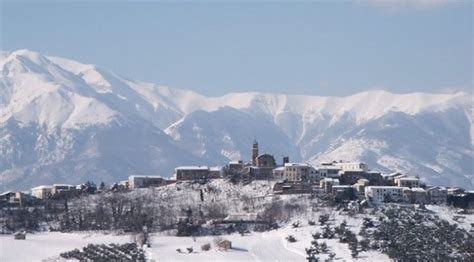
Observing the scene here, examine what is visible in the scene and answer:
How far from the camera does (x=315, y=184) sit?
431 feet

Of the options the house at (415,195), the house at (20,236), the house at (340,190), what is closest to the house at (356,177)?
the house at (415,195)

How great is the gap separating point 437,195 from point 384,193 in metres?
6.19

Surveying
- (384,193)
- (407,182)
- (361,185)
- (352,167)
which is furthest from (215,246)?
(352,167)

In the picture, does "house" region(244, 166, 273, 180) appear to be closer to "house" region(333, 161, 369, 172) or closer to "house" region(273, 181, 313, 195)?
"house" region(273, 181, 313, 195)

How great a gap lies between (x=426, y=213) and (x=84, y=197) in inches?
1348

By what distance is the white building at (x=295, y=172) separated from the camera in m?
135

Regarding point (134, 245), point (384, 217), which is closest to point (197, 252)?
point (134, 245)

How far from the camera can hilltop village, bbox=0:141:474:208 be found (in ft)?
413

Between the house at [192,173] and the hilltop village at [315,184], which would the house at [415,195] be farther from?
the house at [192,173]

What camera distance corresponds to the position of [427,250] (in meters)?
97.5

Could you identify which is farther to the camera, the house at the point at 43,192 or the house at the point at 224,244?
the house at the point at 43,192

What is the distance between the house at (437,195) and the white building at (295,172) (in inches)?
498

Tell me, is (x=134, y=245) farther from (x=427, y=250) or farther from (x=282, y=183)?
(x=282, y=183)

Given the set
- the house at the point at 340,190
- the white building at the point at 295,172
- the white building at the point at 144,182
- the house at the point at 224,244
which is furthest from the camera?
the white building at the point at 144,182
